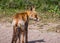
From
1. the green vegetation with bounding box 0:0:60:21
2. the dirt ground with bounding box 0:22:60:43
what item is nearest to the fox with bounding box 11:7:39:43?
the dirt ground with bounding box 0:22:60:43

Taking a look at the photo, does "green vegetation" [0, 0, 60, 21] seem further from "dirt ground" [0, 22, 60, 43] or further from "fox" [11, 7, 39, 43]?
"fox" [11, 7, 39, 43]

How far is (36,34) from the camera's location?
8.51 metres

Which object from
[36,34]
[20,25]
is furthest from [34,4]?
[20,25]

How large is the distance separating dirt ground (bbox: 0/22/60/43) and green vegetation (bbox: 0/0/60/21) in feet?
5.03

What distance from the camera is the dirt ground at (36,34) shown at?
26.0 feet

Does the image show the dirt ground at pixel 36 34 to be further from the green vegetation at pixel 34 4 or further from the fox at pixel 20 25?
the green vegetation at pixel 34 4

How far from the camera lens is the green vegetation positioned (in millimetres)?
11188

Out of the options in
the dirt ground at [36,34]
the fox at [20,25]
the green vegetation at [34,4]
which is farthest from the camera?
the green vegetation at [34,4]

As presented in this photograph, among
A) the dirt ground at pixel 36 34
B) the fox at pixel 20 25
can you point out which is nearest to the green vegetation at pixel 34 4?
the dirt ground at pixel 36 34

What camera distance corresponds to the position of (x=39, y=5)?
1179 cm

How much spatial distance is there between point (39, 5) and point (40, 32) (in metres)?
3.24

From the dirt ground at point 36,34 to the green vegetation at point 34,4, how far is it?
60.4 inches

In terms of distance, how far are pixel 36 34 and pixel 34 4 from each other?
3.45 m

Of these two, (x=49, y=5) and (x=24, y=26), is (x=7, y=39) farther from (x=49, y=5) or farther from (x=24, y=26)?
(x=49, y=5)
